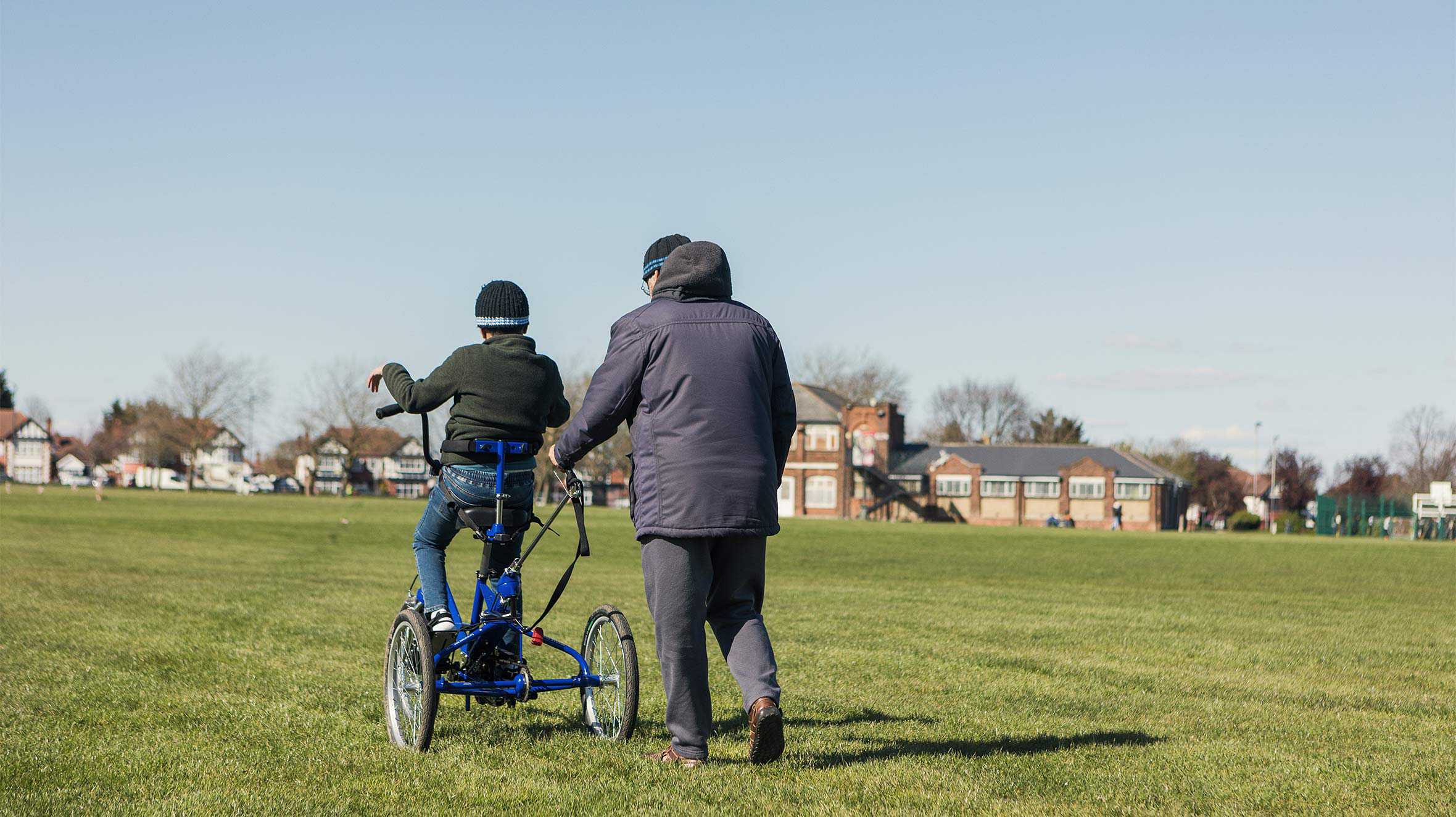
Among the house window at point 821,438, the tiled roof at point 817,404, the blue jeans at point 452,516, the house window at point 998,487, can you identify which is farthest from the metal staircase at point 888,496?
the blue jeans at point 452,516

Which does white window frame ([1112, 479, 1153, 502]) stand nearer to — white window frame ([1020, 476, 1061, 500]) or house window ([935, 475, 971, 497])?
white window frame ([1020, 476, 1061, 500])

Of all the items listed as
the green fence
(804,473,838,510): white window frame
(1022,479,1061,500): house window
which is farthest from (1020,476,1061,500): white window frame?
the green fence

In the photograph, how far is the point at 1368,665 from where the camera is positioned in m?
9.75

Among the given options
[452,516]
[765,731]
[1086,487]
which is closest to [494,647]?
[452,516]

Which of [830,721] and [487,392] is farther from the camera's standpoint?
[830,721]

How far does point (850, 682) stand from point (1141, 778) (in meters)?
3.03

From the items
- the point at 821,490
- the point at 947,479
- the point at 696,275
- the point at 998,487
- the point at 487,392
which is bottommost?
the point at 821,490

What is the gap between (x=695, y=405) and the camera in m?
4.98

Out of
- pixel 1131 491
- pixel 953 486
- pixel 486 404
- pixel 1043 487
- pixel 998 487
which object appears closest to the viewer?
pixel 486 404

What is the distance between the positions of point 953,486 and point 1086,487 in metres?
9.01

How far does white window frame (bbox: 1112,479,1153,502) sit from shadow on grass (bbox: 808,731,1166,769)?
83736 millimetres

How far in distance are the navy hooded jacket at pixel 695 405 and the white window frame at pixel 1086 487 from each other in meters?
85.5

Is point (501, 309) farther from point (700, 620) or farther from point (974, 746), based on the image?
point (974, 746)

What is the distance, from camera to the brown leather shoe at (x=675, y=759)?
5.14 metres
